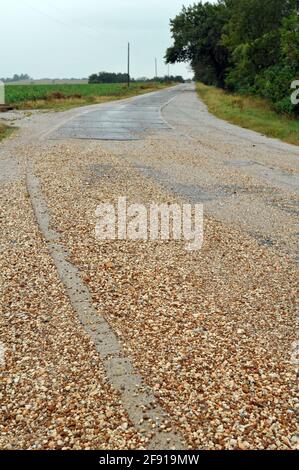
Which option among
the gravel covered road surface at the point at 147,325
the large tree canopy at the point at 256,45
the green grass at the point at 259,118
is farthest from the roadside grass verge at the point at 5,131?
the large tree canopy at the point at 256,45

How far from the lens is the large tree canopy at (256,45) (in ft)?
74.8

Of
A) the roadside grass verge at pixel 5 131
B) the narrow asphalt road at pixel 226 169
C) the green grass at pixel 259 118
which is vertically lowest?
the narrow asphalt road at pixel 226 169

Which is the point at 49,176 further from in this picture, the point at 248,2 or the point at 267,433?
the point at 248,2

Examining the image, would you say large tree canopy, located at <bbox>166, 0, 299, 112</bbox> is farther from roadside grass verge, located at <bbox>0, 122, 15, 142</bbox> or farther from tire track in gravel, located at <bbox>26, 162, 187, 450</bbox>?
tire track in gravel, located at <bbox>26, 162, 187, 450</bbox>

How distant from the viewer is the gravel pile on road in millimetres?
2922

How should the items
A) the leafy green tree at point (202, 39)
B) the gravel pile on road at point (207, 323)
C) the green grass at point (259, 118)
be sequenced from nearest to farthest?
the gravel pile on road at point (207, 323)
the green grass at point (259, 118)
the leafy green tree at point (202, 39)

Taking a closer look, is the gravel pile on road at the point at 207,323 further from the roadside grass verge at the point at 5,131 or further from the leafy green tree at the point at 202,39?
the leafy green tree at the point at 202,39

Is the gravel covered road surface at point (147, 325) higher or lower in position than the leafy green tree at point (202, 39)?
lower

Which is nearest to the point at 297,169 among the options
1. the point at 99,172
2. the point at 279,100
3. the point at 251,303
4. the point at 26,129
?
the point at 99,172

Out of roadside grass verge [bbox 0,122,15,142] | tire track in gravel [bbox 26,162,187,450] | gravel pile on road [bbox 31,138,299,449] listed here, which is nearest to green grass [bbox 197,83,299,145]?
roadside grass verge [bbox 0,122,15,142]

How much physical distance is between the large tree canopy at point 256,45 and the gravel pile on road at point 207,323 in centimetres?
1841

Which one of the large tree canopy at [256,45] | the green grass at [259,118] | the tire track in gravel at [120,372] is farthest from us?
Result: the large tree canopy at [256,45]

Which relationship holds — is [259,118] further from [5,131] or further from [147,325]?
[147,325]

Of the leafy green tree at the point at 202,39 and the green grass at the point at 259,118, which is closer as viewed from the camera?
the green grass at the point at 259,118
